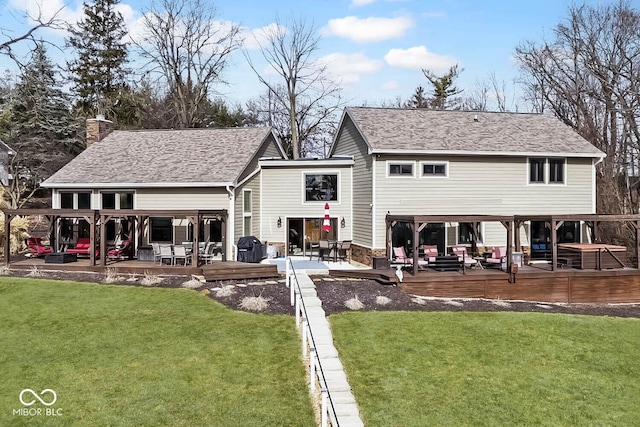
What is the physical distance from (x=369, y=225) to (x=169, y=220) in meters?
8.20

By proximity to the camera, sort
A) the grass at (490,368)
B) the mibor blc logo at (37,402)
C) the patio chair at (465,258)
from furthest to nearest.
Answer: the patio chair at (465,258) → the grass at (490,368) → the mibor blc logo at (37,402)

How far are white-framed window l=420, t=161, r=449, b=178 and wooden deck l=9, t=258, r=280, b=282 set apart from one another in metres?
7.41

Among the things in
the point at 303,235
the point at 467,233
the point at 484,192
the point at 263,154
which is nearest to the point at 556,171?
the point at 484,192

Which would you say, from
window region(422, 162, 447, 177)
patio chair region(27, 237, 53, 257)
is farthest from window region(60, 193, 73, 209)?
window region(422, 162, 447, 177)

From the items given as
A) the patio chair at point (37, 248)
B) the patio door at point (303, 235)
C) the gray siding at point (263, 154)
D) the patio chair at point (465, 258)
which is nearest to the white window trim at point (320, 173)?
the patio door at point (303, 235)

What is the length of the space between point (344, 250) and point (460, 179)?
572cm

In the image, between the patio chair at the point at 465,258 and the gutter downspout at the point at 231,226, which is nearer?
the patio chair at the point at 465,258

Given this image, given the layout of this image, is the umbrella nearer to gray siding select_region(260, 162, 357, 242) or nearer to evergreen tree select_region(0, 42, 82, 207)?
gray siding select_region(260, 162, 357, 242)

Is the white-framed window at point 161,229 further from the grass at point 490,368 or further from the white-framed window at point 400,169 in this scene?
the grass at point 490,368

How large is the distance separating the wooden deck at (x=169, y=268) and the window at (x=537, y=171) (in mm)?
11678

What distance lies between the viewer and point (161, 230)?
66.3 ft

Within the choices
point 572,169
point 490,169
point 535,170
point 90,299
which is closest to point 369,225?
point 490,169

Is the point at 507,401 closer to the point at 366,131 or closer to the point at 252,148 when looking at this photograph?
the point at 366,131

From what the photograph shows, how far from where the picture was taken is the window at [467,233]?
20.1m
